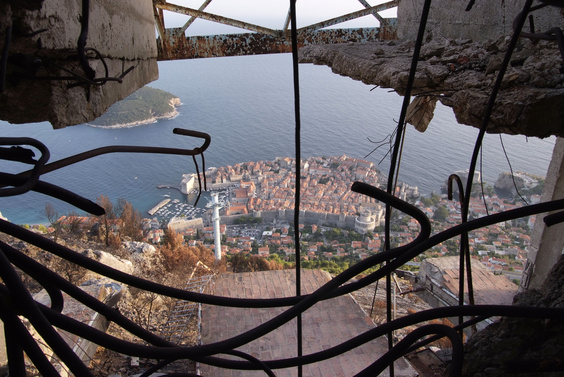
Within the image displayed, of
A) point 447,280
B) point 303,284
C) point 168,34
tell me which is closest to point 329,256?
point 303,284

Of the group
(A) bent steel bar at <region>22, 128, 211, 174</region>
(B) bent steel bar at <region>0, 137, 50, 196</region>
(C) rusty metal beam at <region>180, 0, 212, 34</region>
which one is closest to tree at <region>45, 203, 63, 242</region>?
(C) rusty metal beam at <region>180, 0, 212, 34</region>

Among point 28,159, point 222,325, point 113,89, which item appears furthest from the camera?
point 222,325

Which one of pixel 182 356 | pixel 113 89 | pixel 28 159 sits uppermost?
pixel 113 89

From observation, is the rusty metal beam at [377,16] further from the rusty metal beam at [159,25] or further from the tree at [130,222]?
the tree at [130,222]

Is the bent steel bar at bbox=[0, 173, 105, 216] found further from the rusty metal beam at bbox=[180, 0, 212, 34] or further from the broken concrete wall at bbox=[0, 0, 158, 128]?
the rusty metal beam at bbox=[180, 0, 212, 34]

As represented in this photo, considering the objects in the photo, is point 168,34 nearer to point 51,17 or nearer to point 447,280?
point 51,17

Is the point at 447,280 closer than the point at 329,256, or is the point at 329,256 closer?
the point at 447,280

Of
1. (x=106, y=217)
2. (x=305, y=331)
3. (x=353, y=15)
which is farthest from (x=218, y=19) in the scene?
(x=106, y=217)
